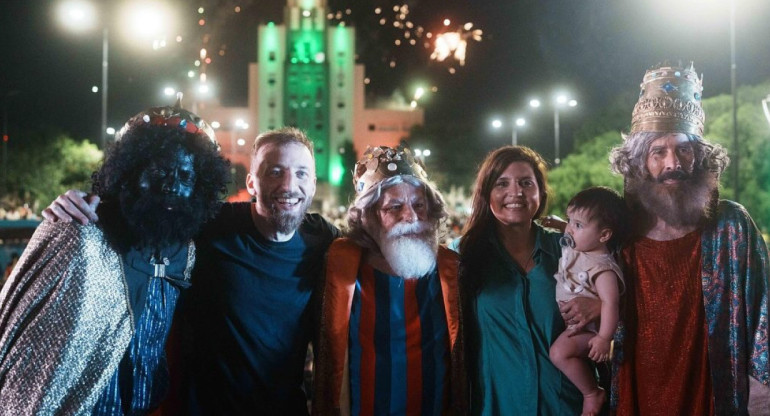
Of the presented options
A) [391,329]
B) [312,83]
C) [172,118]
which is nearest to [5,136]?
[172,118]

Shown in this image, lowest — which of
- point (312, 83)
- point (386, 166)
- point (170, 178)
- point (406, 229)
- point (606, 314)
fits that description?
point (606, 314)

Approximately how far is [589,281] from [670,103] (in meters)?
1.36

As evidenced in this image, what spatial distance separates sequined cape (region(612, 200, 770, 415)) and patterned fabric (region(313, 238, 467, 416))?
5.11 feet

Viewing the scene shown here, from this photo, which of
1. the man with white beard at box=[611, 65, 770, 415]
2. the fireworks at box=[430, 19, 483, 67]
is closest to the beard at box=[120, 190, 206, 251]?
the man with white beard at box=[611, 65, 770, 415]

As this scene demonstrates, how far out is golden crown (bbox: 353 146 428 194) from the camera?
4801 millimetres

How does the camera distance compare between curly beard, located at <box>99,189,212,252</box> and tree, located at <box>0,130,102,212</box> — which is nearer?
curly beard, located at <box>99,189,212,252</box>

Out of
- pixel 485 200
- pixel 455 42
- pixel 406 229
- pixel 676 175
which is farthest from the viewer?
pixel 455 42

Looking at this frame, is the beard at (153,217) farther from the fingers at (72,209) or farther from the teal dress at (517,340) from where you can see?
the teal dress at (517,340)

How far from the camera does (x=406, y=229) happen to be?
4.52m

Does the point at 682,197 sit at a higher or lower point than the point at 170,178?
lower

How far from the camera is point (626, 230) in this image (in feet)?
14.1

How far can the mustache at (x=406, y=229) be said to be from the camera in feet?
14.7

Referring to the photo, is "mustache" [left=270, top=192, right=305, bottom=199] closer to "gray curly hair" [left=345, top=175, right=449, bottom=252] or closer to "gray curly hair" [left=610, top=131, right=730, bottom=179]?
"gray curly hair" [left=345, top=175, right=449, bottom=252]

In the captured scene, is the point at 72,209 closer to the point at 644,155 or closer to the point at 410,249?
the point at 410,249
